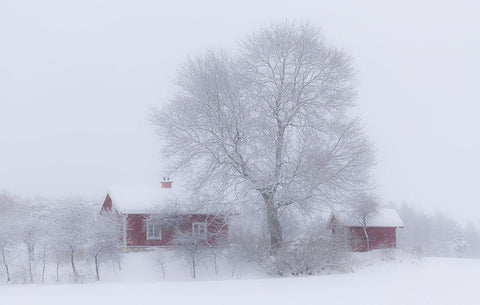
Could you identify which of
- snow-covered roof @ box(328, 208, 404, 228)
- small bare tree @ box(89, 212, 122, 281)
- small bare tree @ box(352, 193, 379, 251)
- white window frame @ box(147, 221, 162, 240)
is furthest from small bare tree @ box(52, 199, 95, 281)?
small bare tree @ box(352, 193, 379, 251)

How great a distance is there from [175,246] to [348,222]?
42.6ft

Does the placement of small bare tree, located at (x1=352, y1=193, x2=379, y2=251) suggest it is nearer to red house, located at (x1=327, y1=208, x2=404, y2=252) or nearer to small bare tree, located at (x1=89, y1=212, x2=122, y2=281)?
red house, located at (x1=327, y1=208, x2=404, y2=252)

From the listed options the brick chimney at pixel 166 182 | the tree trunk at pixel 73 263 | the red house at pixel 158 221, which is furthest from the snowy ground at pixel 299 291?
the brick chimney at pixel 166 182

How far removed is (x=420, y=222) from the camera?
8356 cm

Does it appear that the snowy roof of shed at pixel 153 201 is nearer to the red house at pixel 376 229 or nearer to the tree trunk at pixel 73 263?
the tree trunk at pixel 73 263

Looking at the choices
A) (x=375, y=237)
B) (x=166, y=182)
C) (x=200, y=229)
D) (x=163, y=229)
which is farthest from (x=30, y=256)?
(x=375, y=237)

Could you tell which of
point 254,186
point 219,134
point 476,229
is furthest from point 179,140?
point 476,229

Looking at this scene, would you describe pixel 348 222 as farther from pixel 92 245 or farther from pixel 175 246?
pixel 92 245

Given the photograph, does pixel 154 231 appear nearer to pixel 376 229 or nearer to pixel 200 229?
pixel 200 229

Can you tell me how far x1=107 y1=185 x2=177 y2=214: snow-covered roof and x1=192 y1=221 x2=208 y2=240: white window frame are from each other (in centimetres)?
199

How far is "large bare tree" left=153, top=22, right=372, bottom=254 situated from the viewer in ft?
99.9

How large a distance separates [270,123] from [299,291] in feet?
38.6

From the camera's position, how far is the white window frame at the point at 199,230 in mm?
33978

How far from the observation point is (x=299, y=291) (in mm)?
20828
